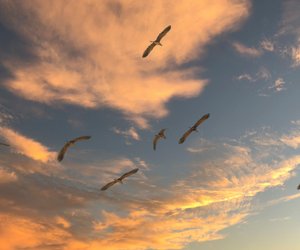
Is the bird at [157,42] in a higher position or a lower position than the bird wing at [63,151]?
higher

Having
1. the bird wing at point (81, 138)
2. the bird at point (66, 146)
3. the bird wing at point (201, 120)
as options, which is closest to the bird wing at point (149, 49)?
the bird wing at point (201, 120)

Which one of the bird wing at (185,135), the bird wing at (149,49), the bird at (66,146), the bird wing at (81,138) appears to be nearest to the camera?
the bird at (66,146)

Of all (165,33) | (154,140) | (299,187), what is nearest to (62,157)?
(154,140)

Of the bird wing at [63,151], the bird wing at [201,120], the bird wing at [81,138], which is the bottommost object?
the bird wing at [63,151]

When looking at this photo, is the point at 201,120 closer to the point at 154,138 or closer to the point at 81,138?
the point at 154,138

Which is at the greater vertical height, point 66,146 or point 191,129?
point 191,129

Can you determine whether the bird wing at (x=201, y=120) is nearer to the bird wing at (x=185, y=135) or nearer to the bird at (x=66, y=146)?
the bird wing at (x=185, y=135)

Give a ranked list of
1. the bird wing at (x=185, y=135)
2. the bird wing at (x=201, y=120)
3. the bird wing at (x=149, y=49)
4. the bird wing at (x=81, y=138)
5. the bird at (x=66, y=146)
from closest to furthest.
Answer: the bird at (x=66, y=146), the bird wing at (x=81, y=138), the bird wing at (x=149, y=49), the bird wing at (x=201, y=120), the bird wing at (x=185, y=135)

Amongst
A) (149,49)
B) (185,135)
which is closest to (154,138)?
(185,135)

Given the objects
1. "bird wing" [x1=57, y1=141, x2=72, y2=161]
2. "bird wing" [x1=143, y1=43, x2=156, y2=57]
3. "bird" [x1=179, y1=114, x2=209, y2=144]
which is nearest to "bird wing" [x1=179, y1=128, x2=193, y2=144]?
"bird" [x1=179, y1=114, x2=209, y2=144]

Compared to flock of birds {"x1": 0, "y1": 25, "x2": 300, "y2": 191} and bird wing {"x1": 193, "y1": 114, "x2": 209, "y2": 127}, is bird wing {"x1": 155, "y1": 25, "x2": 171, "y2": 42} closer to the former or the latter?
flock of birds {"x1": 0, "y1": 25, "x2": 300, "y2": 191}

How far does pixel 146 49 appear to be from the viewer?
58.2 m

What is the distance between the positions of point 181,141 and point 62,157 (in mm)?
19718

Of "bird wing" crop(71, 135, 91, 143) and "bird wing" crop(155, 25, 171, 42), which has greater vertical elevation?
"bird wing" crop(155, 25, 171, 42)
